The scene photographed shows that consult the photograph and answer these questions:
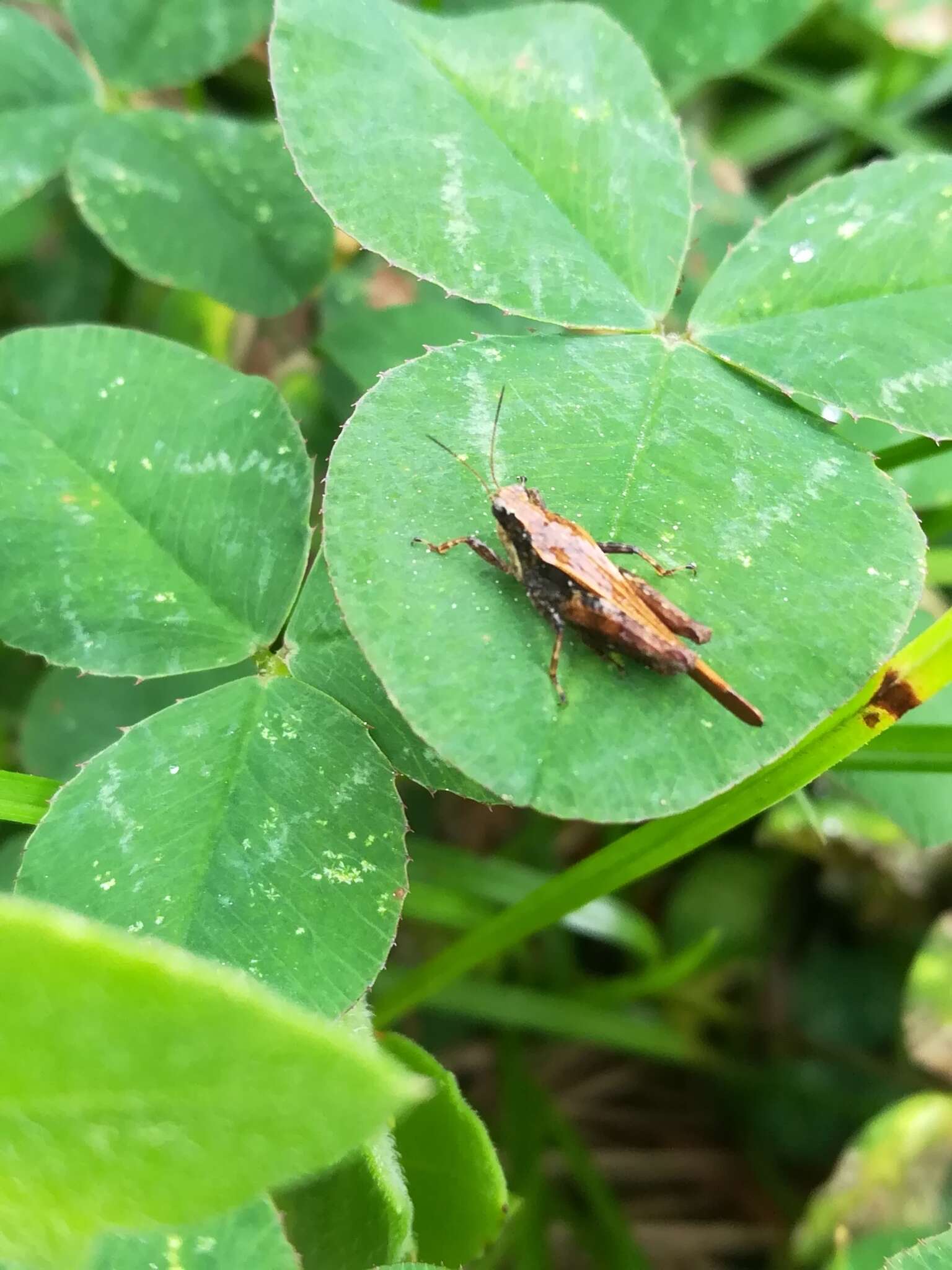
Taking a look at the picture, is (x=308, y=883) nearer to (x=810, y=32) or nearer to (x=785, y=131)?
(x=785, y=131)

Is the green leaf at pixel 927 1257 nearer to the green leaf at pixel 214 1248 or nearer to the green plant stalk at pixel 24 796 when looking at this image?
the green leaf at pixel 214 1248

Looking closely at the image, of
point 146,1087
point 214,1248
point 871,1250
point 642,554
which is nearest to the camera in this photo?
point 146,1087

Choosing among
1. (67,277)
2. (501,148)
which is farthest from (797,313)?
(67,277)

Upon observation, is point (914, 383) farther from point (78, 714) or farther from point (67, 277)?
point (67, 277)

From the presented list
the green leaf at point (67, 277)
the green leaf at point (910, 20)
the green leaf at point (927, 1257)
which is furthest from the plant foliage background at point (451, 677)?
the green leaf at point (910, 20)

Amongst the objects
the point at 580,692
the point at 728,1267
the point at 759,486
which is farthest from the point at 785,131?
the point at 728,1267

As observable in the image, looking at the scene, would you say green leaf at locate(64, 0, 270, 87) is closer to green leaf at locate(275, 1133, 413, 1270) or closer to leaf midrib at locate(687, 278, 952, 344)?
leaf midrib at locate(687, 278, 952, 344)

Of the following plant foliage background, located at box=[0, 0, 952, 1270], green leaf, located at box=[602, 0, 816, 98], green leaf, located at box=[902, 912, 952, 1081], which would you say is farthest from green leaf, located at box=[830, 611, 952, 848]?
green leaf, located at box=[602, 0, 816, 98]
